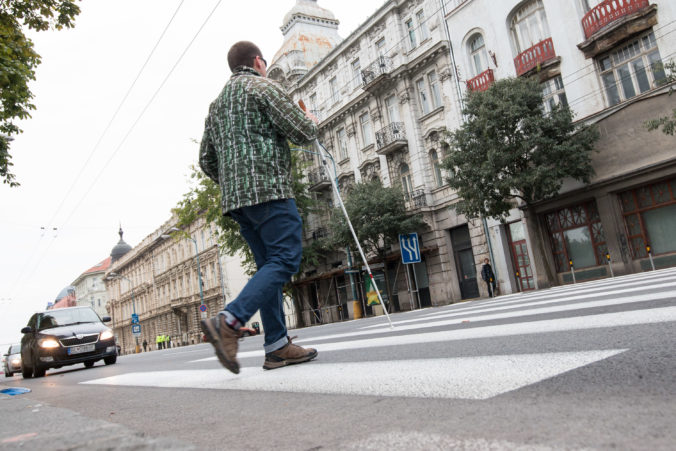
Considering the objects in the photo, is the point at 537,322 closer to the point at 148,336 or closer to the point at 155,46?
the point at 155,46

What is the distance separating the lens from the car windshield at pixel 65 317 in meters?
11.7

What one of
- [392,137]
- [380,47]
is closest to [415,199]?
[392,137]

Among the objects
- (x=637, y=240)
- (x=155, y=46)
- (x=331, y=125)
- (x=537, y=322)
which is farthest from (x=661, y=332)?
(x=331, y=125)

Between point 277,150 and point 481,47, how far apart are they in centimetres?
2219

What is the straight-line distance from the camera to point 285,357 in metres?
3.84

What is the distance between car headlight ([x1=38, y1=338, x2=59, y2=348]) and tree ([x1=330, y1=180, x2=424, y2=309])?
1467 cm

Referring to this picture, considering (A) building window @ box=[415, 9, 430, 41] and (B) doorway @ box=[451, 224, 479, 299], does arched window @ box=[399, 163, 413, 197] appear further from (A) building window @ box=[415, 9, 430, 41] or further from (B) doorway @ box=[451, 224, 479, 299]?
(A) building window @ box=[415, 9, 430, 41]

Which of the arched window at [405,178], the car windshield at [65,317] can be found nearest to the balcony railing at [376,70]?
the arched window at [405,178]

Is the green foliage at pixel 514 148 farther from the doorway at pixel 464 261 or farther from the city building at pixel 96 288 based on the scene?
the city building at pixel 96 288

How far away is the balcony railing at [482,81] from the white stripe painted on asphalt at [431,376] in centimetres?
2125

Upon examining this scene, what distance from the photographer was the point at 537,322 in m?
3.94

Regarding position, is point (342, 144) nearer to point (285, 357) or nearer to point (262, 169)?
point (285, 357)

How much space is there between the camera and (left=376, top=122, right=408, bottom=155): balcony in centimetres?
2703

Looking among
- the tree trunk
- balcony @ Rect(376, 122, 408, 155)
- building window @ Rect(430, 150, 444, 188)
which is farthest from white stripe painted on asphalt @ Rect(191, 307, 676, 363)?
balcony @ Rect(376, 122, 408, 155)
